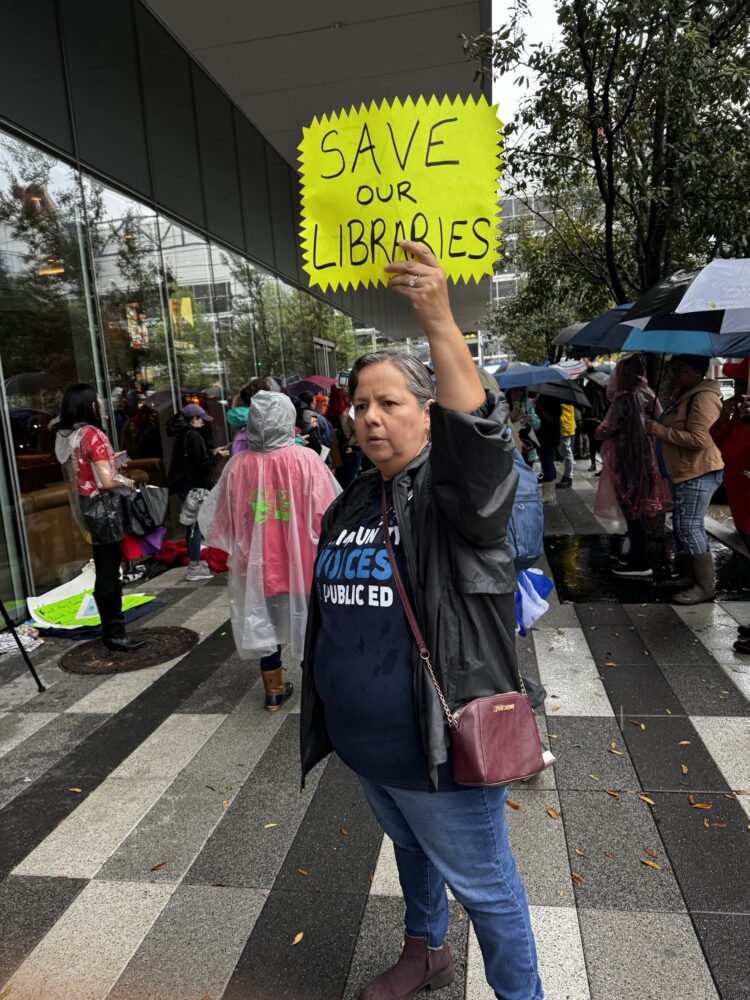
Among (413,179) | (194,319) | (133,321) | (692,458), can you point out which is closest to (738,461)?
(692,458)

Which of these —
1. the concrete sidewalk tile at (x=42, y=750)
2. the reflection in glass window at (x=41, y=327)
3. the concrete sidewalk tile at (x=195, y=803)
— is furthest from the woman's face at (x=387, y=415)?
the reflection in glass window at (x=41, y=327)

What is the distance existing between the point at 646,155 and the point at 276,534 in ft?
24.7

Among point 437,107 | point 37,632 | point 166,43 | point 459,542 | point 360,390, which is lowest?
point 37,632

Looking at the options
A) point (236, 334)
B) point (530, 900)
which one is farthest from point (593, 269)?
point (530, 900)

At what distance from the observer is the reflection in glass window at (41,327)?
20.6 ft

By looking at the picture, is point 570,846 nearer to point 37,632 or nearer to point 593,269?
point 37,632

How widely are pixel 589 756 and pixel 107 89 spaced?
836 cm

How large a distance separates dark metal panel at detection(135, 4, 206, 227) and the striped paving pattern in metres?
7.05

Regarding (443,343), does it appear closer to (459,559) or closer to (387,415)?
(387,415)

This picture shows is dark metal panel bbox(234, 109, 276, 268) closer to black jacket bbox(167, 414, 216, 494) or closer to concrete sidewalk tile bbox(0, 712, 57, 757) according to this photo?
black jacket bbox(167, 414, 216, 494)

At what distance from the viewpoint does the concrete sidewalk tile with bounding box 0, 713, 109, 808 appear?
11.9ft

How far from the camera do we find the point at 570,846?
110 inches

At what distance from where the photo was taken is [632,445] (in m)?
6.35

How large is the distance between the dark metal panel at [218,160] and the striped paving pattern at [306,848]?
8249 mm
